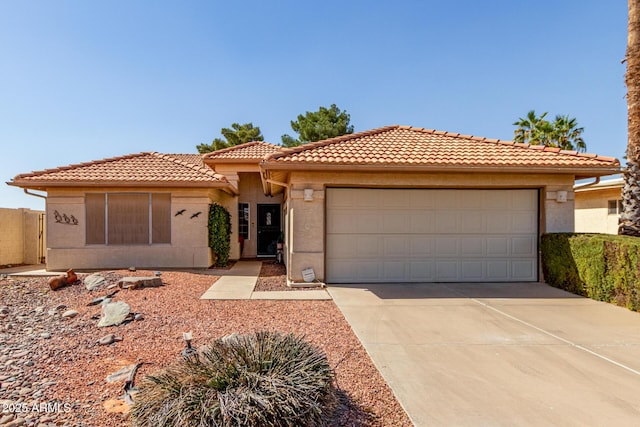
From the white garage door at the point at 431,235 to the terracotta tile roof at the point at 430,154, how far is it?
1.03m

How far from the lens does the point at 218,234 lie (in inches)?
492

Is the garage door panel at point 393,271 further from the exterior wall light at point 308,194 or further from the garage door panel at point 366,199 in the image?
the exterior wall light at point 308,194

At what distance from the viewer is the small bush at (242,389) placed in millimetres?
2551

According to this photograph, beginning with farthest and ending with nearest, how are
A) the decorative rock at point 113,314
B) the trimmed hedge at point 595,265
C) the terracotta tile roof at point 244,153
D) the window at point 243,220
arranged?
the window at point 243,220, the terracotta tile roof at point 244,153, the trimmed hedge at point 595,265, the decorative rock at point 113,314

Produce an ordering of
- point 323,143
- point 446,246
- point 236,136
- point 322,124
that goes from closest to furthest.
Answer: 1. point 446,246
2. point 323,143
3. point 322,124
4. point 236,136

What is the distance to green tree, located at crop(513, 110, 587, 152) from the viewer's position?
24.2 metres

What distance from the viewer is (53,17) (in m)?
9.29

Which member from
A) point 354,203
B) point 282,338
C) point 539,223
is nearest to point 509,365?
point 282,338

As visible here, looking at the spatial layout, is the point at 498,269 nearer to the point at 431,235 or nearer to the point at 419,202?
the point at 431,235

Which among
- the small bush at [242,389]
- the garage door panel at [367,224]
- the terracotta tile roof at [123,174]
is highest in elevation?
the terracotta tile roof at [123,174]

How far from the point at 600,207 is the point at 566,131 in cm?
1054

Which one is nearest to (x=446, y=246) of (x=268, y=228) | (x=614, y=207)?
(x=268, y=228)

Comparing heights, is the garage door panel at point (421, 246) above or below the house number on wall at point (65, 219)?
below

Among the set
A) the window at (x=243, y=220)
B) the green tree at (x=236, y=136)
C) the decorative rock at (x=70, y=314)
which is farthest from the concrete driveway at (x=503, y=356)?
the green tree at (x=236, y=136)
